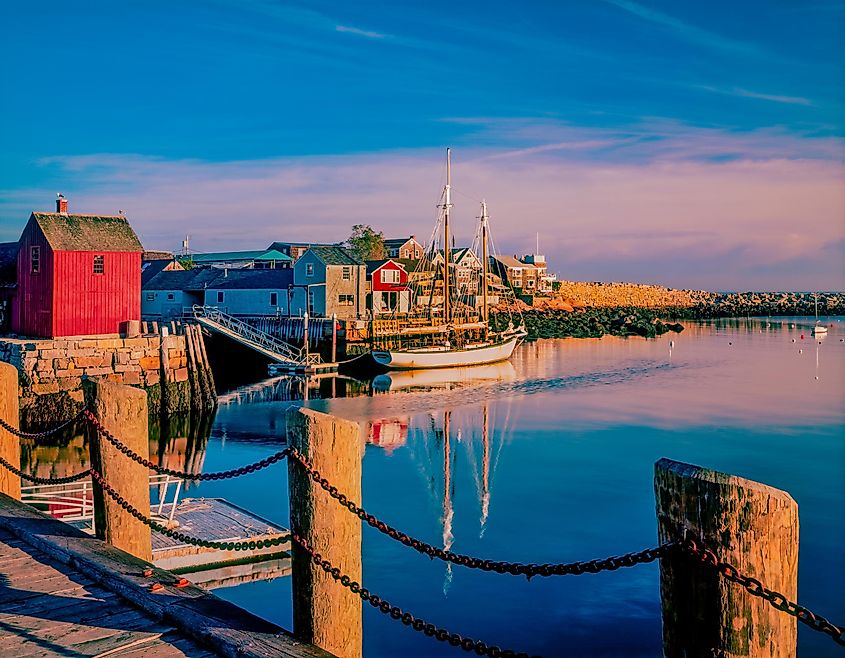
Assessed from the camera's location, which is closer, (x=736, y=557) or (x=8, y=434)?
(x=736, y=557)

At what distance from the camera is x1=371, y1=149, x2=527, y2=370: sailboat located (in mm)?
52934

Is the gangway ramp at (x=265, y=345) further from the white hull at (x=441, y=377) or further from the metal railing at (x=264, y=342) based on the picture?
the white hull at (x=441, y=377)

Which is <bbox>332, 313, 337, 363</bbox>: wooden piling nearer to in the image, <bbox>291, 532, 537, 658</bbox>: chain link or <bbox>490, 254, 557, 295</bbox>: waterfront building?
<bbox>291, 532, 537, 658</bbox>: chain link

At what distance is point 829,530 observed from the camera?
62.8 feet

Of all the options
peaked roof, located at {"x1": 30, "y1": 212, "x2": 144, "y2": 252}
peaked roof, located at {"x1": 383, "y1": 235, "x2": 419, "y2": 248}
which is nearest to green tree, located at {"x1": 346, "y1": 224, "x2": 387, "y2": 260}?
peaked roof, located at {"x1": 383, "y1": 235, "x2": 419, "y2": 248}

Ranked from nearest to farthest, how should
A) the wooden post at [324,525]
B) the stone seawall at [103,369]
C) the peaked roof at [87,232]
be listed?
the wooden post at [324,525] → the stone seawall at [103,369] → the peaked roof at [87,232]

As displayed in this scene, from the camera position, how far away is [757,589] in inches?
116

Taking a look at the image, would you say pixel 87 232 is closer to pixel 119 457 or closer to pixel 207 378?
pixel 207 378

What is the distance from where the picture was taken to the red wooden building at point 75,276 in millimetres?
35562

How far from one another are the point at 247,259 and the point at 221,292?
29669mm

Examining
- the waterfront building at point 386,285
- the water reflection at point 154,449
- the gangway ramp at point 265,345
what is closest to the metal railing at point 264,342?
the gangway ramp at point 265,345

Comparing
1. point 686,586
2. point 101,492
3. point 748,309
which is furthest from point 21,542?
point 748,309

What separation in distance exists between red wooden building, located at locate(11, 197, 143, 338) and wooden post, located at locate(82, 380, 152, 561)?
31.5 m

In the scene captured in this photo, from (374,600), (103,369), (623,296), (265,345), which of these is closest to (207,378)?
(103,369)
